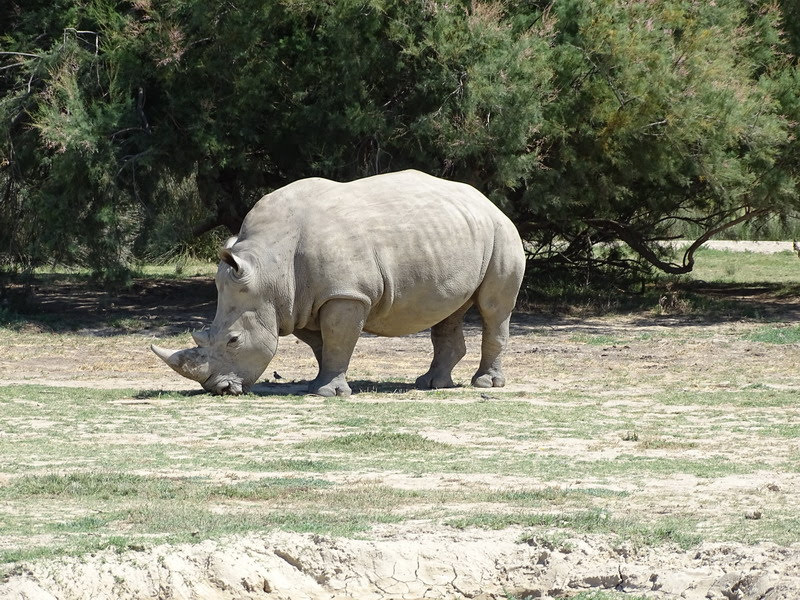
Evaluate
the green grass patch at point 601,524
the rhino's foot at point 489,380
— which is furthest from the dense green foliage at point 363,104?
the green grass patch at point 601,524

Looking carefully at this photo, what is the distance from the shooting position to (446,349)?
47.3 feet

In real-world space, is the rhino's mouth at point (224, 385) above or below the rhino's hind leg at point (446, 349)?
below

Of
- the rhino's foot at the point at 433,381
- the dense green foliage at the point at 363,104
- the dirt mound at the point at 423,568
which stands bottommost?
the rhino's foot at the point at 433,381

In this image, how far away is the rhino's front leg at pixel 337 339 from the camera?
13094mm

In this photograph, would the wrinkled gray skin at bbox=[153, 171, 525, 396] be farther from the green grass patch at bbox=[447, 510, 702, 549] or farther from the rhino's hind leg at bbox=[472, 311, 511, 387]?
the green grass patch at bbox=[447, 510, 702, 549]

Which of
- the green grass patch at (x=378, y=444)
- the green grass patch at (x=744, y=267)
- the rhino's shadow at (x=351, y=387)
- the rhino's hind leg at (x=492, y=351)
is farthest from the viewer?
the green grass patch at (x=744, y=267)

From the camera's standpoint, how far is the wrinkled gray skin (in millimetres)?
12984

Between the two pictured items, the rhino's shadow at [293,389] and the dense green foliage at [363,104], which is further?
the dense green foliage at [363,104]

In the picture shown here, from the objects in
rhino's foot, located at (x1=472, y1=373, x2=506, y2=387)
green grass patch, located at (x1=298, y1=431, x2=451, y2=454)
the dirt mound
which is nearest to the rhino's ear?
green grass patch, located at (x1=298, y1=431, x2=451, y2=454)

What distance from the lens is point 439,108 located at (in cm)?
1928

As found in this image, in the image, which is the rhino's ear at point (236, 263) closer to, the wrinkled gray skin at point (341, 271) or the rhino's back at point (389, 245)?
the wrinkled gray skin at point (341, 271)

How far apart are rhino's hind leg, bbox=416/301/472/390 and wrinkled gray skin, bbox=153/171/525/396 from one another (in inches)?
20.8

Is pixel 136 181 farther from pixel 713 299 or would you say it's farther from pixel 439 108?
pixel 713 299

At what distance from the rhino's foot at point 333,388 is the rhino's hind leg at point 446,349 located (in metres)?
1.18
